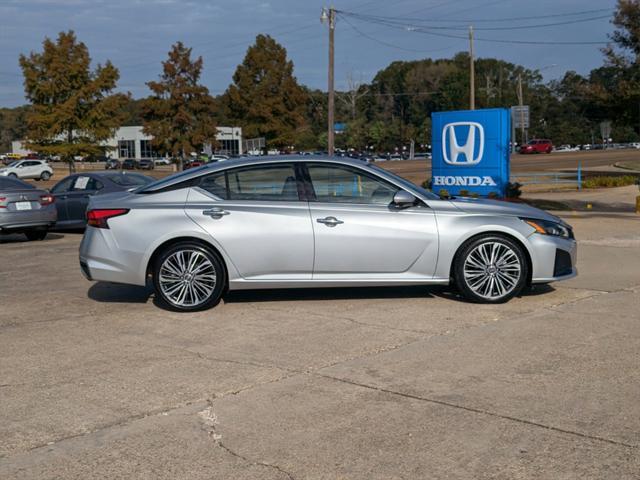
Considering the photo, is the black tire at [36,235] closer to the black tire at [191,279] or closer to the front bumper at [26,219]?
the front bumper at [26,219]

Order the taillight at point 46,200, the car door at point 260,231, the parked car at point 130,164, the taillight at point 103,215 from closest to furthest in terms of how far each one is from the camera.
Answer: the car door at point 260,231, the taillight at point 103,215, the taillight at point 46,200, the parked car at point 130,164

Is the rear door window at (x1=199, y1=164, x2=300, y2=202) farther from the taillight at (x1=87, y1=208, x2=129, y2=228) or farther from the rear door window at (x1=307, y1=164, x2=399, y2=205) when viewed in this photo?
the taillight at (x1=87, y1=208, x2=129, y2=228)

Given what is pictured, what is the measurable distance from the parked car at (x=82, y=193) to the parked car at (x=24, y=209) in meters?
0.95

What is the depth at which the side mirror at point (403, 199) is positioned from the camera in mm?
8258

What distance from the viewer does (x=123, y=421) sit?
506 cm

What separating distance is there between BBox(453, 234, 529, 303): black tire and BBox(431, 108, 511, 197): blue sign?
12.5m

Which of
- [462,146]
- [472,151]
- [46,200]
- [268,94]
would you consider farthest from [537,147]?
[46,200]

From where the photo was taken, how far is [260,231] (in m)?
8.23

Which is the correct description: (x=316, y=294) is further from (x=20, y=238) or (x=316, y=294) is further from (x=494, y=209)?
(x=20, y=238)

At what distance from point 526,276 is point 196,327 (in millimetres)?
3416

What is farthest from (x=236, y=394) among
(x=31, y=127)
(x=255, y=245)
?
(x=31, y=127)

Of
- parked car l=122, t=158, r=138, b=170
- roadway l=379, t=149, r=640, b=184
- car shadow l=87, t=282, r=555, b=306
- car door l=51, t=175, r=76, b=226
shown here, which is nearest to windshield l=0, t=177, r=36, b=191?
car door l=51, t=175, r=76, b=226

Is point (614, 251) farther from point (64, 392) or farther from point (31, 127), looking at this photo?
point (31, 127)

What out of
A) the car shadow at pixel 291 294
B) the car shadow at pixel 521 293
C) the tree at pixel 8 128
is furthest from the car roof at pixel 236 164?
the tree at pixel 8 128
